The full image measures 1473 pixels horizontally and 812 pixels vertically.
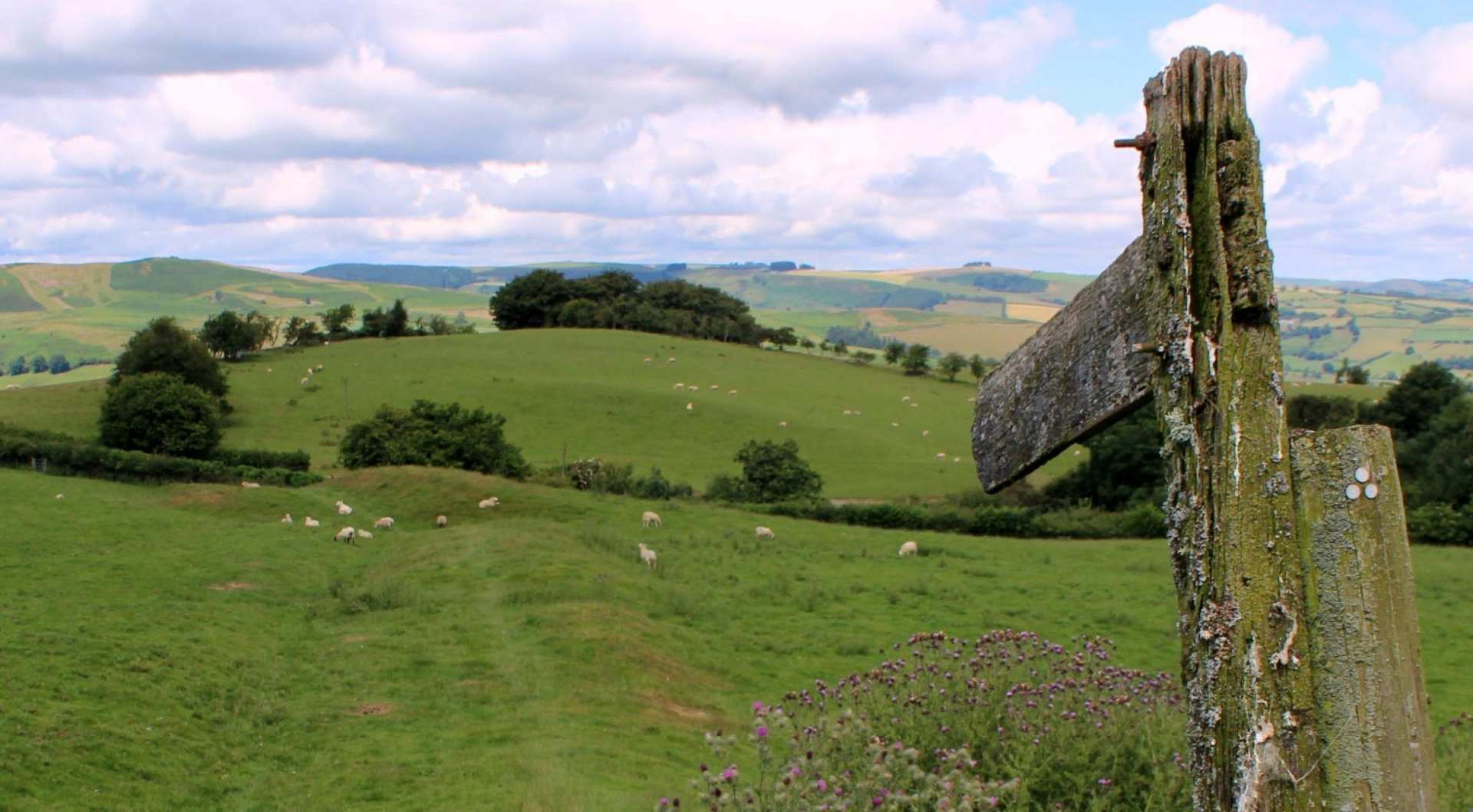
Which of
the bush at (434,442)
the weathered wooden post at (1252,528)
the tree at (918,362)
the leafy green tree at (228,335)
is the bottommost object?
the bush at (434,442)

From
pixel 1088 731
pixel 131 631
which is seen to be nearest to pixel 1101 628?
pixel 1088 731

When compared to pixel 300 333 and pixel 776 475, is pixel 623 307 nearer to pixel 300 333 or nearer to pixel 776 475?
pixel 300 333

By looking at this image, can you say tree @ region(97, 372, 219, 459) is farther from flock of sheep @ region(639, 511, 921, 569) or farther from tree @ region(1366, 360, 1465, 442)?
tree @ region(1366, 360, 1465, 442)

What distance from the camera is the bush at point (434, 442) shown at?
46781 millimetres

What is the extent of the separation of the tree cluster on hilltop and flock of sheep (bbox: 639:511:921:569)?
215ft

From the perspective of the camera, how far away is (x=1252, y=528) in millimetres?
2168

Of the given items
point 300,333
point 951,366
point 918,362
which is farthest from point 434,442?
point 951,366

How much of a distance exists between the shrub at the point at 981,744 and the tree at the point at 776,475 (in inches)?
1522

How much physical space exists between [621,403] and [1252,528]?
224 ft

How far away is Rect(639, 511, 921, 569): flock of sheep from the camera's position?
30.2 meters

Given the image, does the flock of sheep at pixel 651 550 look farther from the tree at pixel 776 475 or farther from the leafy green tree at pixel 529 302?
the leafy green tree at pixel 529 302

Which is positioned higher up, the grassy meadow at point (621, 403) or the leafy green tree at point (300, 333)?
the leafy green tree at point (300, 333)

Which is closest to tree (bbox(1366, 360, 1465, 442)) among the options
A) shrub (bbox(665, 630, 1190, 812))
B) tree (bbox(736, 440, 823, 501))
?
tree (bbox(736, 440, 823, 501))

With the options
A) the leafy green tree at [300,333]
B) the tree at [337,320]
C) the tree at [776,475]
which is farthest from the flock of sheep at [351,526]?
the tree at [337,320]
